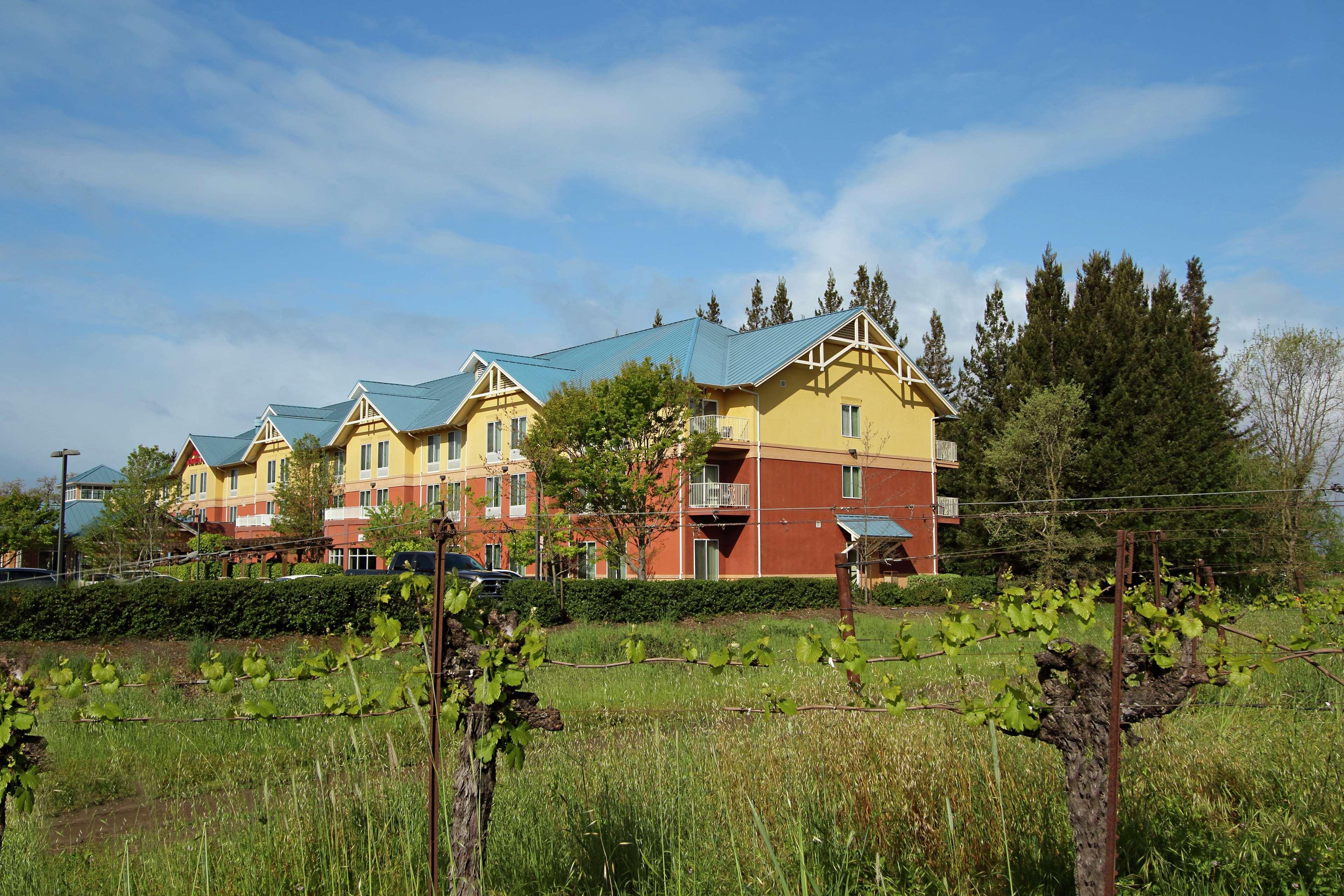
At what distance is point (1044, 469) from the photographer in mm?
39188

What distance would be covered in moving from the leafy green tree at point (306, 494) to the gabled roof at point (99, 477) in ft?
109

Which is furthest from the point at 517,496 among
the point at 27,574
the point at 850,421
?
the point at 27,574

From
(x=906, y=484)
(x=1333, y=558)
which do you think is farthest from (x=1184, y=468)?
(x=906, y=484)

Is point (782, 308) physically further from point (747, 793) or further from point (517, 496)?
point (747, 793)

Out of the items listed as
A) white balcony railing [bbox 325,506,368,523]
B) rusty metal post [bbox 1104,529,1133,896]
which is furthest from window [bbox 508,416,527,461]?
rusty metal post [bbox 1104,529,1133,896]

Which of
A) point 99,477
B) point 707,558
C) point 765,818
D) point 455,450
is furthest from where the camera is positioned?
point 99,477

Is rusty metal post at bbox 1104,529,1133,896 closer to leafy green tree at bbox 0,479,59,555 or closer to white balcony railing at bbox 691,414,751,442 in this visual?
white balcony railing at bbox 691,414,751,442

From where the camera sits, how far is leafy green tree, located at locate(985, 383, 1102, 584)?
120ft

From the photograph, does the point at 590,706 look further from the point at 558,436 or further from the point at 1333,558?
the point at 1333,558

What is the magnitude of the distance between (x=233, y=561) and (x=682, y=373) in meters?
24.1

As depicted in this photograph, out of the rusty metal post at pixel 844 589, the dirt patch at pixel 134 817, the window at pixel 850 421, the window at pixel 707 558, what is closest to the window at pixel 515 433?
the window at pixel 707 558

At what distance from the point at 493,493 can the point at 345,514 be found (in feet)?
40.2

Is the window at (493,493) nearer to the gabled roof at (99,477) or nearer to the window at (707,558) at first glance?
the window at (707,558)

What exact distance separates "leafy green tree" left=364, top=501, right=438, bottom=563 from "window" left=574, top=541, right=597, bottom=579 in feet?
18.4
